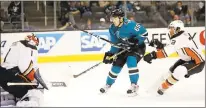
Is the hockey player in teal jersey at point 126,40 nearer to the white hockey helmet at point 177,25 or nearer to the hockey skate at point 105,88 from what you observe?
the hockey skate at point 105,88

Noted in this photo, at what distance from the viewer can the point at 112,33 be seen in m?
2.75

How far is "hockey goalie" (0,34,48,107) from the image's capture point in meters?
2.71

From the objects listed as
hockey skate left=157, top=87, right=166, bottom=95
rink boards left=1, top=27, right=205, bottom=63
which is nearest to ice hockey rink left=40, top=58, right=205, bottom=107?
hockey skate left=157, top=87, right=166, bottom=95

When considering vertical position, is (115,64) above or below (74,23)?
below

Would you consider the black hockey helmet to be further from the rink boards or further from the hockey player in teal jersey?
the rink boards

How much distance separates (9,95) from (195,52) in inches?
54.1

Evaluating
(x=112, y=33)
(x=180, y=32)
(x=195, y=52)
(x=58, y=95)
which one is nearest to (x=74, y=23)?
(x=112, y=33)

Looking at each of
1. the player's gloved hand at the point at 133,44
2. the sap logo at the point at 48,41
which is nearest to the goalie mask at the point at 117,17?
the player's gloved hand at the point at 133,44

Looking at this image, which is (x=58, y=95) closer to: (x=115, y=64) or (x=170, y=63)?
(x=115, y=64)

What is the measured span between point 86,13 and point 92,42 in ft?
1.14

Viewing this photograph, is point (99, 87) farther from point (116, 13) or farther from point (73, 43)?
point (73, 43)

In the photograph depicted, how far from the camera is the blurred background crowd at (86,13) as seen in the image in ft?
9.61

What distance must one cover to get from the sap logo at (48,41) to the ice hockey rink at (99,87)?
23 centimetres

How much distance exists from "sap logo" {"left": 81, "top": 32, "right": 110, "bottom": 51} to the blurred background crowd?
0.26 feet
